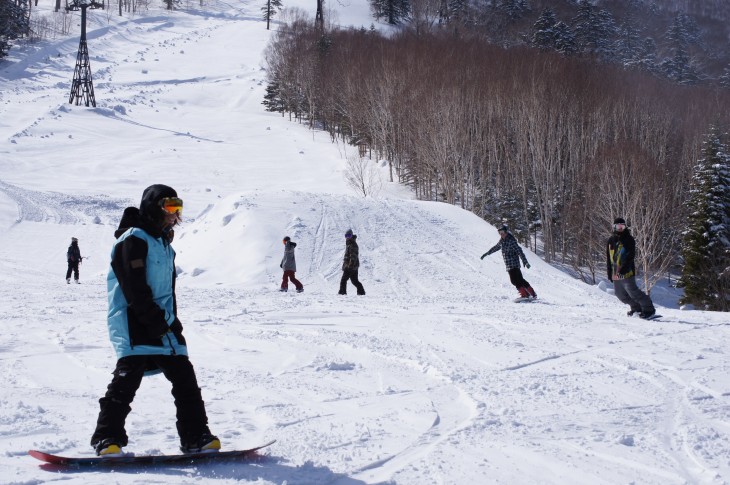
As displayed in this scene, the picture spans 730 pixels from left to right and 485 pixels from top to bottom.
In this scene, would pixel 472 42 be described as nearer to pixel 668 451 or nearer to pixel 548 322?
pixel 548 322

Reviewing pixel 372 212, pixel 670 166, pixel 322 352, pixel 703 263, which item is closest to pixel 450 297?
pixel 322 352

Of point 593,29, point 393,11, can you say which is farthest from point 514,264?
point 393,11

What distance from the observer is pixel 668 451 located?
3979 millimetres

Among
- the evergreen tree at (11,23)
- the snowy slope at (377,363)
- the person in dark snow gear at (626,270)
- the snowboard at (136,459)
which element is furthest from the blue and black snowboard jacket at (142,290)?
the evergreen tree at (11,23)

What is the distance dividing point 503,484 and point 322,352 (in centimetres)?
409

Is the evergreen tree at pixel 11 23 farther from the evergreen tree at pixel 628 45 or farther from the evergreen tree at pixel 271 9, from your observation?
the evergreen tree at pixel 628 45

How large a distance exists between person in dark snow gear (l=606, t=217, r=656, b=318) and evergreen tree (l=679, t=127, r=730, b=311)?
64.8ft

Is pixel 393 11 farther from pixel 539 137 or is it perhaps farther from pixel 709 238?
pixel 709 238

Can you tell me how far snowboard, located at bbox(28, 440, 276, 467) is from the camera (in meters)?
3.45

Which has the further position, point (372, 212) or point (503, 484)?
point (372, 212)

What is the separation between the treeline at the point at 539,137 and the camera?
112ft

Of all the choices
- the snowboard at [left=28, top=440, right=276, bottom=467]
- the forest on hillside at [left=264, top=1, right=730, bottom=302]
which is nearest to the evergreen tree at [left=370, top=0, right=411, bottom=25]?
the forest on hillside at [left=264, top=1, right=730, bottom=302]

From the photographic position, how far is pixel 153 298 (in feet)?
12.2

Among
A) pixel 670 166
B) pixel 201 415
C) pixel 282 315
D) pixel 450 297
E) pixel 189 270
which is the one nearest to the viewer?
pixel 201 415
